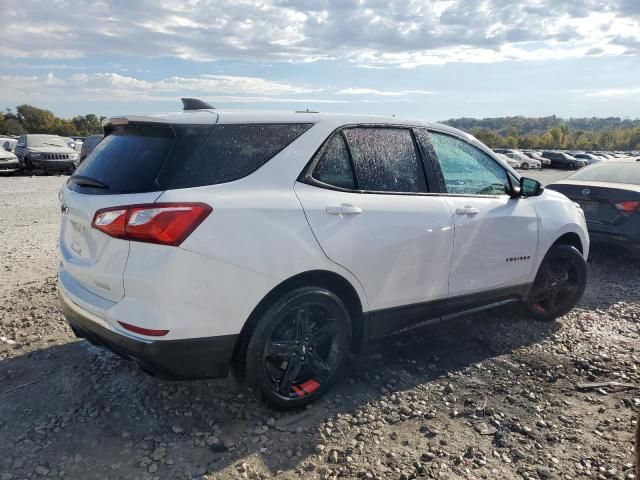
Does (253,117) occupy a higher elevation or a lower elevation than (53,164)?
higher

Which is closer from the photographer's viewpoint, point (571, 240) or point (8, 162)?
point (571, 240)

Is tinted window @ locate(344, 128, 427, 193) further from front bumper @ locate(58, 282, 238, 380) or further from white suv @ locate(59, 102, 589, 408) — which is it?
front bumper @ locate(58, 282, 238, 380)

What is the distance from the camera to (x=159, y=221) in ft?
8.59

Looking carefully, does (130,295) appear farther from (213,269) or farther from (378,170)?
(378,170)

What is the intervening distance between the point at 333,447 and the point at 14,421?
186cm

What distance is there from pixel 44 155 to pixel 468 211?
19836 mm

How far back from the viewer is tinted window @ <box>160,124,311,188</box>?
9.06ft

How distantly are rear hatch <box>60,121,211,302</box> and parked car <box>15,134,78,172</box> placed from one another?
62.1 ft

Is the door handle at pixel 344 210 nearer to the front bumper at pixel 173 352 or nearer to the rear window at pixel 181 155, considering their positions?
the rear window at pixel 181 155

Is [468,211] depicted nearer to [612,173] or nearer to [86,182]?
[86,182]

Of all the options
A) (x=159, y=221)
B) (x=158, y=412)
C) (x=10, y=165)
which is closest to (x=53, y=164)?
(x=10, y=165)

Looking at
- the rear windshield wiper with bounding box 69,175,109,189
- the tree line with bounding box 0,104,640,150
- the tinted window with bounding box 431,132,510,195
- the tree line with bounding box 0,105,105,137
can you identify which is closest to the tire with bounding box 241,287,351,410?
the rear windshield wiper with bounding box 69,175,109,189

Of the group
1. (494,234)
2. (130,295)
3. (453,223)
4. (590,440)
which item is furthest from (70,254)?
(590,440)

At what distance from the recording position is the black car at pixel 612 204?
6.41m
